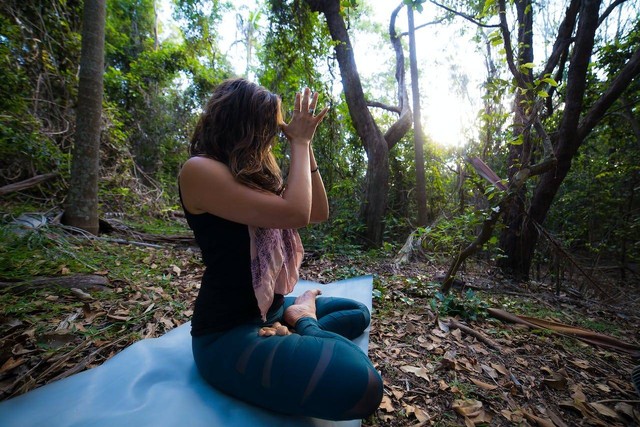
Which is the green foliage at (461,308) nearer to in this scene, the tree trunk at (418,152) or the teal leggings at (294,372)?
the teal leggings at (294,372)

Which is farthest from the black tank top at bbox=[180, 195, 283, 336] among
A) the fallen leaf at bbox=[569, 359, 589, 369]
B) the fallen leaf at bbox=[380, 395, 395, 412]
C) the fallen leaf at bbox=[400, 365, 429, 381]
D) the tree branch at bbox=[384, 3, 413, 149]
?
the tree branch at bbox=[384, 3, 413, 149]

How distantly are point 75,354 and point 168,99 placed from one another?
8.08 metres

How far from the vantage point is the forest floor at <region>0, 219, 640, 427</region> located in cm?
129

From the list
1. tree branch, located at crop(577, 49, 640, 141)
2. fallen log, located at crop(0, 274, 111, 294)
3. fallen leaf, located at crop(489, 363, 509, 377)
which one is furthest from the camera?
tree branch, located at crop(577, 49, 640, 141)

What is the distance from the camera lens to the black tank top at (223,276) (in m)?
1.16

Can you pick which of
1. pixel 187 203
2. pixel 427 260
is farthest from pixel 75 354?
pixel 427 260

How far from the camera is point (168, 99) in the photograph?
7984 mm

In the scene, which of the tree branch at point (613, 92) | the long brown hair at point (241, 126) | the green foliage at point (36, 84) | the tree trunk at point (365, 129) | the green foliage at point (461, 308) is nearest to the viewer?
the long brown hair at point (241, 126)

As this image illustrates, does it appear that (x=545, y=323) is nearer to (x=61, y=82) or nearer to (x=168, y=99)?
(x=61, y=82)

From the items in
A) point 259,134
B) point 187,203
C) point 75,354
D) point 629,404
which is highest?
point 259,134

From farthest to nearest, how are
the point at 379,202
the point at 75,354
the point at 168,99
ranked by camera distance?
the point at 168,99 < the point at 379,202 < the point at 75,354

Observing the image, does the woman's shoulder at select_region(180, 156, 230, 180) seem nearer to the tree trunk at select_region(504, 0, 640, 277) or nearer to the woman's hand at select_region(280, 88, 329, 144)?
the woman's hand at select_region(280, 88, 329, 144)

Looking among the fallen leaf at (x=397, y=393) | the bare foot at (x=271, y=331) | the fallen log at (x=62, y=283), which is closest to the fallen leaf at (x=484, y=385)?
the fallen leaf at (x=397, y=393)

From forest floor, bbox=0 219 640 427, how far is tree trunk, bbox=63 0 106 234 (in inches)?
16.2
